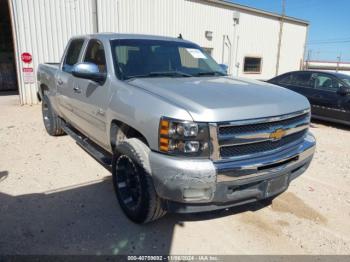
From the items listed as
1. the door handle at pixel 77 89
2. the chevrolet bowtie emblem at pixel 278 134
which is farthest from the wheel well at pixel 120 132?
the chevrolet bowtie emblem at pixel 278 134

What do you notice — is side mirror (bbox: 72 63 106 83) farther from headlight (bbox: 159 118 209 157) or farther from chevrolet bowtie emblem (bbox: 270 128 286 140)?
chevrolet bowtie emblem (bbox: 270 128 286 140)

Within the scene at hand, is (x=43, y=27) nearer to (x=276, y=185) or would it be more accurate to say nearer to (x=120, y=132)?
(x=120, y=132)

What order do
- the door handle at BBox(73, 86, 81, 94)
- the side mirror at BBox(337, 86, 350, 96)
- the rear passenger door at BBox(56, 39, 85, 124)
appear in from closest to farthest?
the door handle at BBox(73, 86, 81, 94)
the rear passenger door at BBox(56, 39, 85, 124)
the side mirror at BBox(337, 86, 350, 96)

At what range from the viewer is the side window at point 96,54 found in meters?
3.78

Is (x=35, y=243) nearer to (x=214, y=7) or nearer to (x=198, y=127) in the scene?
(x=198, y=127)

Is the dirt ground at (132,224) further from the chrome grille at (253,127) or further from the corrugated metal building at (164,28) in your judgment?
the corrugated metal building at (164,28)

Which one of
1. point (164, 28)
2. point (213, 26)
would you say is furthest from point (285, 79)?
point (213, 26)

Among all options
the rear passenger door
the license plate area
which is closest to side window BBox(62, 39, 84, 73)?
the rear passenger door

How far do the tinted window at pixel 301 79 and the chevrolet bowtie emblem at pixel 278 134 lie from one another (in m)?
6.72

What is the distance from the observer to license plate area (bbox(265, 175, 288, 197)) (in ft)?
9.16

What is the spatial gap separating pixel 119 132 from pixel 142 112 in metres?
0.73

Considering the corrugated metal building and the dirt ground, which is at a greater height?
the corrugated metal building

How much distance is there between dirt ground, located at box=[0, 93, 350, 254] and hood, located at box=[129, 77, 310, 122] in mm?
1282

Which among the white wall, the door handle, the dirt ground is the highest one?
the white wall
